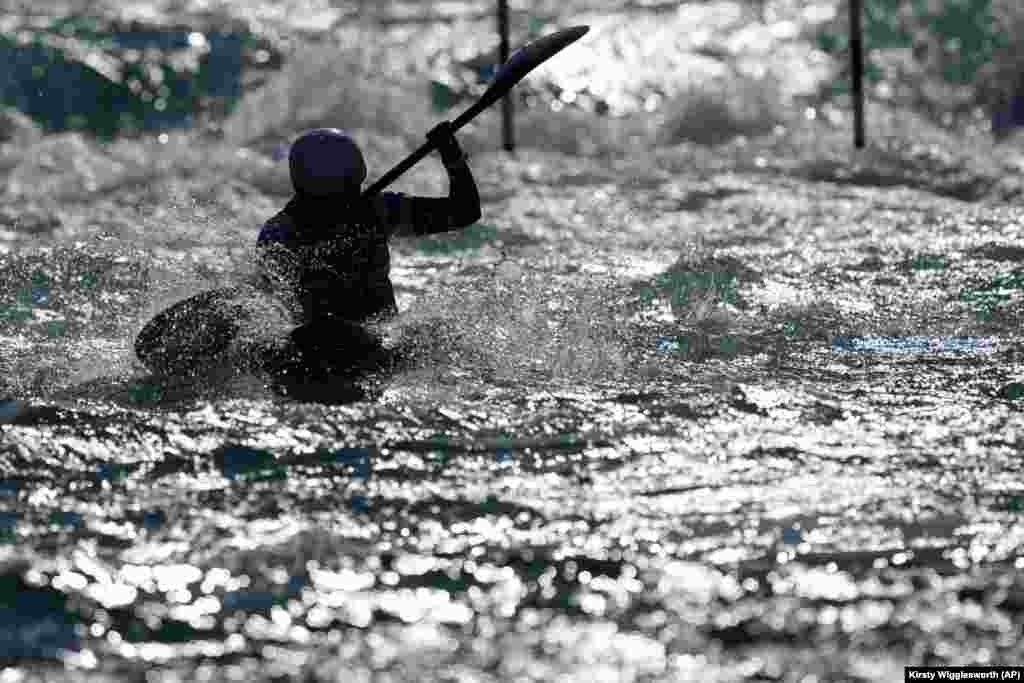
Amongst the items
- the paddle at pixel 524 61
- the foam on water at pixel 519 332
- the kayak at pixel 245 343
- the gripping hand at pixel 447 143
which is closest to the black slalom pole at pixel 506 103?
the paddle at pixel 524 61

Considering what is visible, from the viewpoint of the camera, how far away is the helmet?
6961mm

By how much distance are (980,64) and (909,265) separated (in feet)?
27.1

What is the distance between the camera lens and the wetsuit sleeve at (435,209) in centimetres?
731

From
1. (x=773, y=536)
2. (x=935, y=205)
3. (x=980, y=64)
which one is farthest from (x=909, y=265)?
(x=980, y=64)

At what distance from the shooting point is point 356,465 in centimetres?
572

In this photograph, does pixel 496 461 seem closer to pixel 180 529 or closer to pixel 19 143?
pixel 180 529

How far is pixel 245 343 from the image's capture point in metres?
6.93

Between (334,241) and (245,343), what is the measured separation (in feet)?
1.70

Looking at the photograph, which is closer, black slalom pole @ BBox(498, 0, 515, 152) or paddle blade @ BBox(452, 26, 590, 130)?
paddle blade @ BBox(452, 26, 590, 130)

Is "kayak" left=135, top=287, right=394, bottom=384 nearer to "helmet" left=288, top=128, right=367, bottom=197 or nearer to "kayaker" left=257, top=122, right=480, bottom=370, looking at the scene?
"kayaker" left=257, top=122, right=480, bottom=370

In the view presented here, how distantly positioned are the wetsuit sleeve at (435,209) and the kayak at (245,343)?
0.55m

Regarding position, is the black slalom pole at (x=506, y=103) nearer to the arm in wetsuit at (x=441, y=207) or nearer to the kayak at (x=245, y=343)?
the arm in wetsuit at (x=441, y=207)

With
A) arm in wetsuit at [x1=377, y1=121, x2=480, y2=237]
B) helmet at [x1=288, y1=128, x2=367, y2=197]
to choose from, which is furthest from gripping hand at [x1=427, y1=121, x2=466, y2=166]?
helmet at [x1=288, y1=128, x2=367, y2=197]

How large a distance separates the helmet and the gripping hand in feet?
1.02
